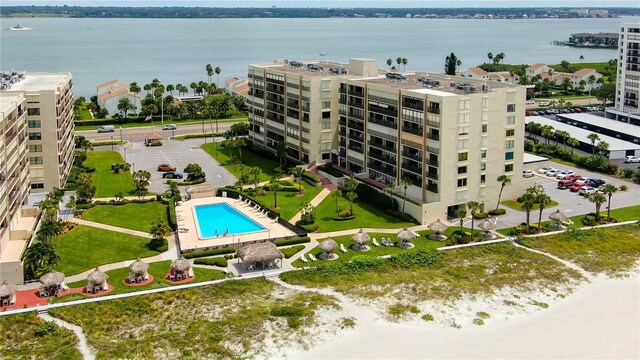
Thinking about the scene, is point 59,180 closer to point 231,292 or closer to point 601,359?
point 231,292

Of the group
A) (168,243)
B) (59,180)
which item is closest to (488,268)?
(168,243)

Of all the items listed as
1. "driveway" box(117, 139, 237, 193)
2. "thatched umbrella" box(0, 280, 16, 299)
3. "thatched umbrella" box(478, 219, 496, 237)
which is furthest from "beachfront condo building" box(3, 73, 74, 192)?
"thatched umbrella" box(478, 219, 496, 237)

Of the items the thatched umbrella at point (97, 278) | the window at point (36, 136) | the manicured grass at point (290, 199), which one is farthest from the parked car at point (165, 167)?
the thatched umbrella at point (97, 278)

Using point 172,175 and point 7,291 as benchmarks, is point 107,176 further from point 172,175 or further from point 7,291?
point 7,291

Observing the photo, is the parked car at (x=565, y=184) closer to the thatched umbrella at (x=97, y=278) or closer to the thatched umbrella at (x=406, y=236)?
the thatched umbrella at (x=406, y=236)

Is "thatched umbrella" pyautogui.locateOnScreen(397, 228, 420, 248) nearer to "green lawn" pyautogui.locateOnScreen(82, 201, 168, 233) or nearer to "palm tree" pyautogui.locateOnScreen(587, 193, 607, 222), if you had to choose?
"palm tree" pyautogui.locateOnScreen(587, 193, 607, 222)
